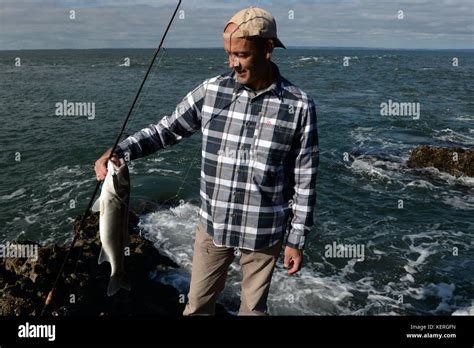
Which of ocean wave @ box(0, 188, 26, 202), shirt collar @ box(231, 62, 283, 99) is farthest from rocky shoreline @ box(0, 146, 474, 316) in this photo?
ocean wave @ box(0, 188, 26, 202)

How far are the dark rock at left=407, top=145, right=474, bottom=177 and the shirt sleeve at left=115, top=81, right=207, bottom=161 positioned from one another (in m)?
15.2

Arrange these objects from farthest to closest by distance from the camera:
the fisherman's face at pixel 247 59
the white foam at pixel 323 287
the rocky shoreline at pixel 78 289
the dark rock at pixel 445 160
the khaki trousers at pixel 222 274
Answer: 1. the dark rock at pixel 445 160
2. the white foam at pixel 323 287
3. the rocky shoreline at pixel 78 289
4. the khaki trousers at pixel 222 274
5. the fisherman's face at pixel 247 59

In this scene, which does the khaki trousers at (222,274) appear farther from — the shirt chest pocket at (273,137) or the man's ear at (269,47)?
the man's ear at (269,47)

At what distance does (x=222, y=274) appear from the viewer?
4734mm

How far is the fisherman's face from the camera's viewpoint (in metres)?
3.79

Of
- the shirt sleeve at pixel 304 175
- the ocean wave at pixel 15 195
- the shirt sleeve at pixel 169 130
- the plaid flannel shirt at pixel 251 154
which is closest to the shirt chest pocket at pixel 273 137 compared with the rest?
the plaid flannel shirt at pixel 251 154

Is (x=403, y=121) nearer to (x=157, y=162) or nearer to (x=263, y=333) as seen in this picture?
(x=157, y=162)

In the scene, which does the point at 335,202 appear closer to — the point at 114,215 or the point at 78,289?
the point at 78,289

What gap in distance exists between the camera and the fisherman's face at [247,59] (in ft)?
12.4

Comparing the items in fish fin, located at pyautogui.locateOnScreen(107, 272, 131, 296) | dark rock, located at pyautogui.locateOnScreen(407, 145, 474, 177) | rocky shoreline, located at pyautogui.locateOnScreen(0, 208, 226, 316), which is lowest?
rocky shoreline, located at pyautogui.locateOnScreen(0, 208, 226, 316)

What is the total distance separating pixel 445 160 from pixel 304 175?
50.5 feet

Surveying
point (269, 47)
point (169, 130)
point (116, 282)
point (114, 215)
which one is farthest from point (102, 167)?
point (269, 47)

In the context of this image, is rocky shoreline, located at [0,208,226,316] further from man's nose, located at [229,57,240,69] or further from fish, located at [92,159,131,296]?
man's nose, located at [229,57,240,69]

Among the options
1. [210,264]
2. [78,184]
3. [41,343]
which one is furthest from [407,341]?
[78,184]
